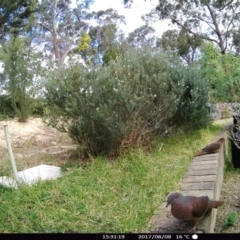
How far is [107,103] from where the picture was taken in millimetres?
1687

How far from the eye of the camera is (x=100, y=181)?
136cm

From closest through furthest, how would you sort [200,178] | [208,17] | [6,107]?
[200,178], [6,107], [208,17]

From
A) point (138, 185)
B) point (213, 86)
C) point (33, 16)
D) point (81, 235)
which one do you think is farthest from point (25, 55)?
point (81, 235)

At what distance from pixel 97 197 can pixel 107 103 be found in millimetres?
621

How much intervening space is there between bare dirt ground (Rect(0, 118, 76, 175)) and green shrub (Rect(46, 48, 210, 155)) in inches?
8.1

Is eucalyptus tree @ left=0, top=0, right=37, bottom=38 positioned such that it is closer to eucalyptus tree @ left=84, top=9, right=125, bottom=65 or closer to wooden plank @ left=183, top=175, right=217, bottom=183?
eucalyptus tree @ left=84, top=9, right=125, bottom=65

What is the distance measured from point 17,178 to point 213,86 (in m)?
2.08

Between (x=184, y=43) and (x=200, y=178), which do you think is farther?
(x=184, y=43)

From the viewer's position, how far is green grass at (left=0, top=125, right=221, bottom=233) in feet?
3.22

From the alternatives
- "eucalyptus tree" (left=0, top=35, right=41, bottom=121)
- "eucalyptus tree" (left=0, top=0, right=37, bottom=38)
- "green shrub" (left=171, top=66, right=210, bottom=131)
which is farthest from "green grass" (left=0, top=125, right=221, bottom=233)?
"eucalyptus tree" (left=0, top=35, right=41, bottom=121)

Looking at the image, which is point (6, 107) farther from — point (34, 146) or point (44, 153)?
point (44, 153)

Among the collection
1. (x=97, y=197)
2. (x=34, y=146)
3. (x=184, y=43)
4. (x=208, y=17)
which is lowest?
(x=97, y=197)

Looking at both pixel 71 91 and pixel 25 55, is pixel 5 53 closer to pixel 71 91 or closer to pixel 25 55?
pixel 25 55

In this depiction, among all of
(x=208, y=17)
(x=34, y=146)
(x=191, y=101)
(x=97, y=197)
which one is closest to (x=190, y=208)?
(x=97, y=197)
